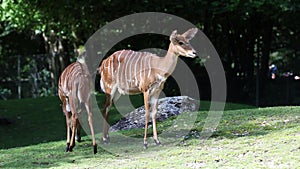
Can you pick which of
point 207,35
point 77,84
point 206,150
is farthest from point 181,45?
point 207,35

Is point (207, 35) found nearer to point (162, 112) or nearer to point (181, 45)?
point (162, 112)

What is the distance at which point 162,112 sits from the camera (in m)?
10.6

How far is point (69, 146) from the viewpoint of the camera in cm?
772

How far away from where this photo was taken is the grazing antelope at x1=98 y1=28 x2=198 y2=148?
23.8ft

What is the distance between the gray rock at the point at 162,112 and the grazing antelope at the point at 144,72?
2.04m

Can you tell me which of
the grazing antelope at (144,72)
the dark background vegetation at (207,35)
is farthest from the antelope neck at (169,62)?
the dark background vegetation at (207,35)

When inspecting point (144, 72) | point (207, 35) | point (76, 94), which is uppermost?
point (207, 35)

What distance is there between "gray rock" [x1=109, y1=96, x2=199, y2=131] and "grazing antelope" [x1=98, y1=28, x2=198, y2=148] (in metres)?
2.04

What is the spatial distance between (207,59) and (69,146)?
37.6 ft

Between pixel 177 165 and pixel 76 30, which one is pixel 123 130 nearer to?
pixel 177 165

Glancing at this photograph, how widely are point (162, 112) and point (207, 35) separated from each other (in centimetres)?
894

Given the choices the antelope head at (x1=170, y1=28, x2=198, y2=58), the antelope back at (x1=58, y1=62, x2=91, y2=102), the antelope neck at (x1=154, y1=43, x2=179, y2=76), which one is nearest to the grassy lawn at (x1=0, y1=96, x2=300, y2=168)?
the antelope back at (x1=58, y1=62, x2=91, y2=102)

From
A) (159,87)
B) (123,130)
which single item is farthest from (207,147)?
(123,130)

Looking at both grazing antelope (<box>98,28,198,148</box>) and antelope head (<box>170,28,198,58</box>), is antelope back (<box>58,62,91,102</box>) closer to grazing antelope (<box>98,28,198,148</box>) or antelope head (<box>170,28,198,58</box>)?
grazing antelope (<box>98,28,198,148</box>)
